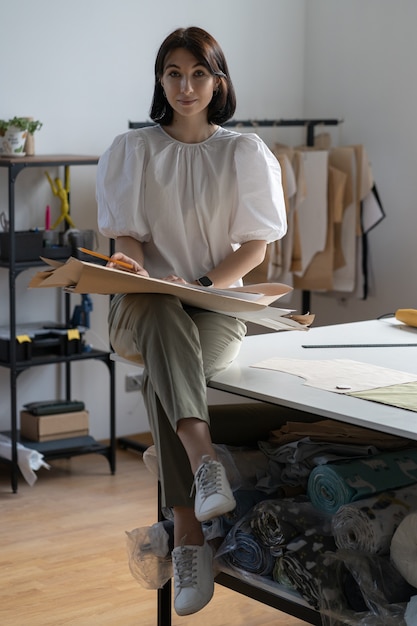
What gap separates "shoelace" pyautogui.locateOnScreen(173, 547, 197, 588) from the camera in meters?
2.16

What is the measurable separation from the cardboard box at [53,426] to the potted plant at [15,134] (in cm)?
100

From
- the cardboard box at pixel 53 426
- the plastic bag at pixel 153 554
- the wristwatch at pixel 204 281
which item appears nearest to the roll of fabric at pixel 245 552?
the plastic bag at pixel 153 554

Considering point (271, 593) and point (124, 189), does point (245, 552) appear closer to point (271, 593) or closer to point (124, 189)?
point (271, 593)

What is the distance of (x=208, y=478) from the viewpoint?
6.77 ft

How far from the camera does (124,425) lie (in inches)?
176

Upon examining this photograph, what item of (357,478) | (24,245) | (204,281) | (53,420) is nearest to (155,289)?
(204,281)

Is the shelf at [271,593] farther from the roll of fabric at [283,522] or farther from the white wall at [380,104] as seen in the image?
the white wall at [380,104]

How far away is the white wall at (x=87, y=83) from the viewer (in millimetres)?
4004

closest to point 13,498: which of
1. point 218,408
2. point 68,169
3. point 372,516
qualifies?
point 68,169

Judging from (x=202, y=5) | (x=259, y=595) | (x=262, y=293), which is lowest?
(x=259, y=595)

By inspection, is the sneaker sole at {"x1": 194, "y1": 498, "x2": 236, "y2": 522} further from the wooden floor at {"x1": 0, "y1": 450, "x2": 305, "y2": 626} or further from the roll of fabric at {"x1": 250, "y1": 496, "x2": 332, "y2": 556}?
the wooden floor at {"x1": 0, "y1": 450, "x2": 305, "y2": 626}

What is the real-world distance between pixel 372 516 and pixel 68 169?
237cm

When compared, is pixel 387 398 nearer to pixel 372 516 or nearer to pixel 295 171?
pixel 372 516

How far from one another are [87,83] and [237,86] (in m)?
0.74
